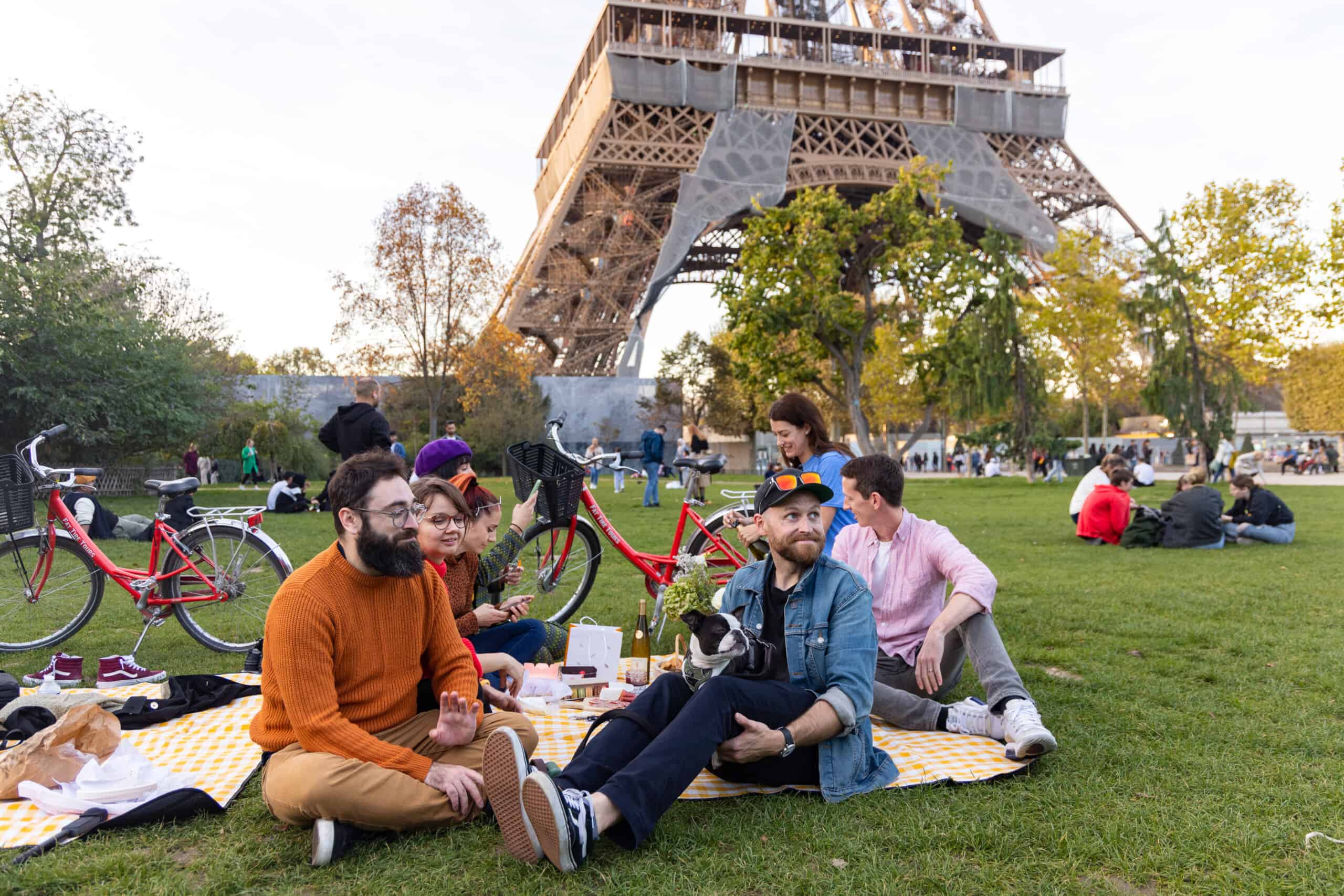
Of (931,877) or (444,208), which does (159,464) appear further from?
(931,877)

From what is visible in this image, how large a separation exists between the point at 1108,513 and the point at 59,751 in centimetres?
999

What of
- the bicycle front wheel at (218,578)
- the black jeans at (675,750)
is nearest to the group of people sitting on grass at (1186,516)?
the black jeans at (675,750)

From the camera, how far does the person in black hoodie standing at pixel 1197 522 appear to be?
9.72 meters

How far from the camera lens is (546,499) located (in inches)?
204

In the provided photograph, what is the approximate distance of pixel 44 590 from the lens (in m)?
5.46

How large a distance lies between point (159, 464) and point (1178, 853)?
25.5 meters

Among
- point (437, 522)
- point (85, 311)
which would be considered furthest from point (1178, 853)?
point (85, 311)

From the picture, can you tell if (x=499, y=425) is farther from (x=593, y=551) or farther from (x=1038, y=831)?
(x=1038, y=831)

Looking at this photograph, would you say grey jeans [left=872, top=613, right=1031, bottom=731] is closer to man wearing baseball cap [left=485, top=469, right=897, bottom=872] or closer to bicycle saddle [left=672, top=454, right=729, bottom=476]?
man wearing baseball cap [left=485, top=469, right=897, bottom=872]

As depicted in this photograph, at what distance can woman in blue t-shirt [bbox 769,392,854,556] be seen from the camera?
467cm

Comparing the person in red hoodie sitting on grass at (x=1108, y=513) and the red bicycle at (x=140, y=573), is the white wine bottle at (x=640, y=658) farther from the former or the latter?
the person in red hoodie sitting on grass at (x=1108, y=513)

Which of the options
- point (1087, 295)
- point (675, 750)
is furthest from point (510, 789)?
point (1087, 295)

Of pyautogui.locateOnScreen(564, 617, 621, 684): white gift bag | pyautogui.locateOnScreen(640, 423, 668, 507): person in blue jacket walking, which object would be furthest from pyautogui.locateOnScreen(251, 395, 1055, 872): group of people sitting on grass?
pyautogui.locateOnScreen(640, 423, 668, 507): person in blue jacket walking

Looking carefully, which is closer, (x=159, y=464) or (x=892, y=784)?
(x=892, y=784)
